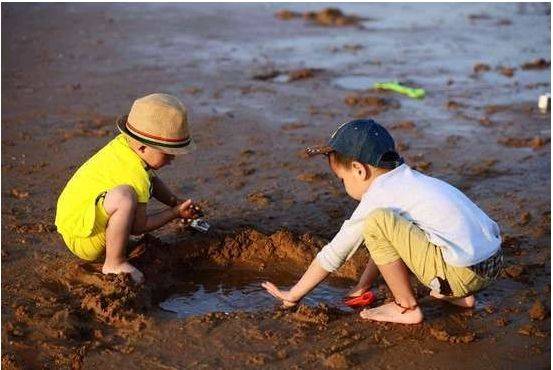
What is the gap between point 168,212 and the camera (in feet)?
12.8

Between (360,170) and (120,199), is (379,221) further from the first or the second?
(120,199)

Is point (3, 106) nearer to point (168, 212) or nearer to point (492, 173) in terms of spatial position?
point (168, 212)

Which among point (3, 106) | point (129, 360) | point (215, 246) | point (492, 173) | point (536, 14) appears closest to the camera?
point (129, 360)

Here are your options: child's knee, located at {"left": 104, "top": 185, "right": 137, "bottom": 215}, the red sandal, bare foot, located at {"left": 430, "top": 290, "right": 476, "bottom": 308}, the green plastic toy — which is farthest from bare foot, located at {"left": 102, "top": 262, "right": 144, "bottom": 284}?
the green plastic toy

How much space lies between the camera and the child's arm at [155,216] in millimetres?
3727

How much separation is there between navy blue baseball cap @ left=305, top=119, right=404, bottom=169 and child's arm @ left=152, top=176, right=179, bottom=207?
122cm

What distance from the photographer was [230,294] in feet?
12.6

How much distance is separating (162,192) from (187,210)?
30cm

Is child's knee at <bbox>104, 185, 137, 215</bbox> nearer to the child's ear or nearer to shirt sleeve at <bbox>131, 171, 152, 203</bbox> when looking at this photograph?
shirt sleeve at <bbox>131, 171, 152, 203</bbox>

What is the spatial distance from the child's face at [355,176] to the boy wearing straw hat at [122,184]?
86 cm

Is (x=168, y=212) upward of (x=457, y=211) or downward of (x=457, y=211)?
downward

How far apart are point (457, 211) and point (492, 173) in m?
2.45

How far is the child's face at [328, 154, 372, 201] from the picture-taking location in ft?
10.8

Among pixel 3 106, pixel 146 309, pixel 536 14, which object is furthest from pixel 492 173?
pixel 536 14
